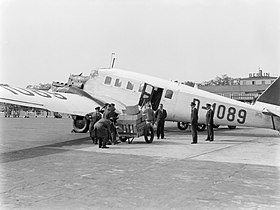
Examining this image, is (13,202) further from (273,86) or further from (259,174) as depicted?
(273,86)

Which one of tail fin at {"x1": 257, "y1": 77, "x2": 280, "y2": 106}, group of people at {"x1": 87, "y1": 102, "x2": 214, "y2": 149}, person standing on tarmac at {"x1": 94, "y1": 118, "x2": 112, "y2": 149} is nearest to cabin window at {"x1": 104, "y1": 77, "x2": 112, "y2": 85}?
group of people at {"x1": 87, "y1": 102, "x2": 214, "y2": 149}

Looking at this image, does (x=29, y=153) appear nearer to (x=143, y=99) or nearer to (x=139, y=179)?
(x=139, y=179)

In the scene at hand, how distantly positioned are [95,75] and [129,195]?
15.8m

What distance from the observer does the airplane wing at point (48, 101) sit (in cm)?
1570

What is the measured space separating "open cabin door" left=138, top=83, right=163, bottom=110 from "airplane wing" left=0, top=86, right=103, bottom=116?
2.33 m

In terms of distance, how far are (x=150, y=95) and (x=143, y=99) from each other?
44 cm

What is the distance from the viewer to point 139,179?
26.1 ft

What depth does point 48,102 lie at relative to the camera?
16969mm

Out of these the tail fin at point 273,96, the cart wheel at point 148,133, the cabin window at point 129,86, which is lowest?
the cart wheel at point 148,133

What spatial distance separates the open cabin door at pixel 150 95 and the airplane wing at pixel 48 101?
2.33 metres

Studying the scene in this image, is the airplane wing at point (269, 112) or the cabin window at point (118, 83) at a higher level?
the cabin window at point (118, 83)

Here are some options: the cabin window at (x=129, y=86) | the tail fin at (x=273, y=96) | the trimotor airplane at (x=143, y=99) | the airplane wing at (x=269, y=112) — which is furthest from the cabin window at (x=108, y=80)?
the airplane wing at (x=269, y=112)

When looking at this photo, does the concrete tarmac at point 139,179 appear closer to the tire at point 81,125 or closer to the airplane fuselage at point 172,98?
the airplane fuselage at point 172,98

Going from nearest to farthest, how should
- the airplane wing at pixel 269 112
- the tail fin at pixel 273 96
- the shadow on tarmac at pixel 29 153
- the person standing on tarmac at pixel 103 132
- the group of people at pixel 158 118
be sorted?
the shadow on tarmac at pixel 29 153 < the person standing on tarmac at pixel 103 132 < the group of people at pixel 158 118 < the airplane wing at pixel 269 112 < the tail fin at pixel 273 96
